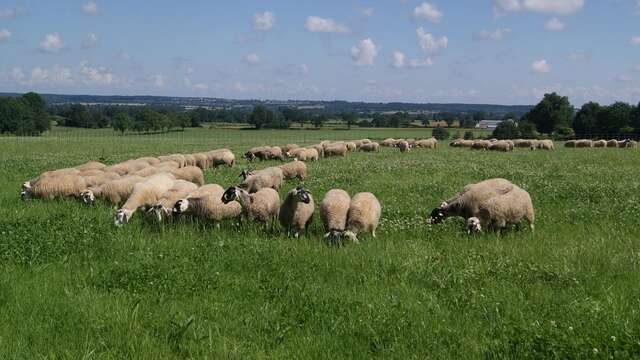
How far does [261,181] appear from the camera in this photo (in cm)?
1959

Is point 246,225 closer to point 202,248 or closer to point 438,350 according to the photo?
point 202,248

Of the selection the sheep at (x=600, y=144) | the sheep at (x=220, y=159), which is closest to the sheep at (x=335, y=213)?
the sheep at (x=220, y=159)

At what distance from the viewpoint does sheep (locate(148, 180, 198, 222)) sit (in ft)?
44.4

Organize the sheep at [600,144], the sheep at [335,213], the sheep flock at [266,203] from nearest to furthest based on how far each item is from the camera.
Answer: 1. the sheep at [335,213]
2. the sheep flock at [266,203]
3. the sheep at [600,144]

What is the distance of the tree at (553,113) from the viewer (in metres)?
97.8

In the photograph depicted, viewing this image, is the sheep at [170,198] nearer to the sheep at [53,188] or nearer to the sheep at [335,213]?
the sheep at [53,188]

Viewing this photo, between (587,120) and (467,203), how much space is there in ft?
288

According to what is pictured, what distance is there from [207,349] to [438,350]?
276cm

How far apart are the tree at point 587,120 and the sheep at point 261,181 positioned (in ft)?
265

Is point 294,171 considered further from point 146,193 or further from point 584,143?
point 584,143

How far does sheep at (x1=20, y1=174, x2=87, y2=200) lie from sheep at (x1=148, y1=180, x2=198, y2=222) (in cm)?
380

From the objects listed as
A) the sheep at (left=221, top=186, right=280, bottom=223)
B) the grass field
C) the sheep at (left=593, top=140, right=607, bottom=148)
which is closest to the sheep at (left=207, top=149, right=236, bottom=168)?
the grass field

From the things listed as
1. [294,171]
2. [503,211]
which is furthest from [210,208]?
[294,171]

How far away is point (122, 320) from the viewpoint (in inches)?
291
